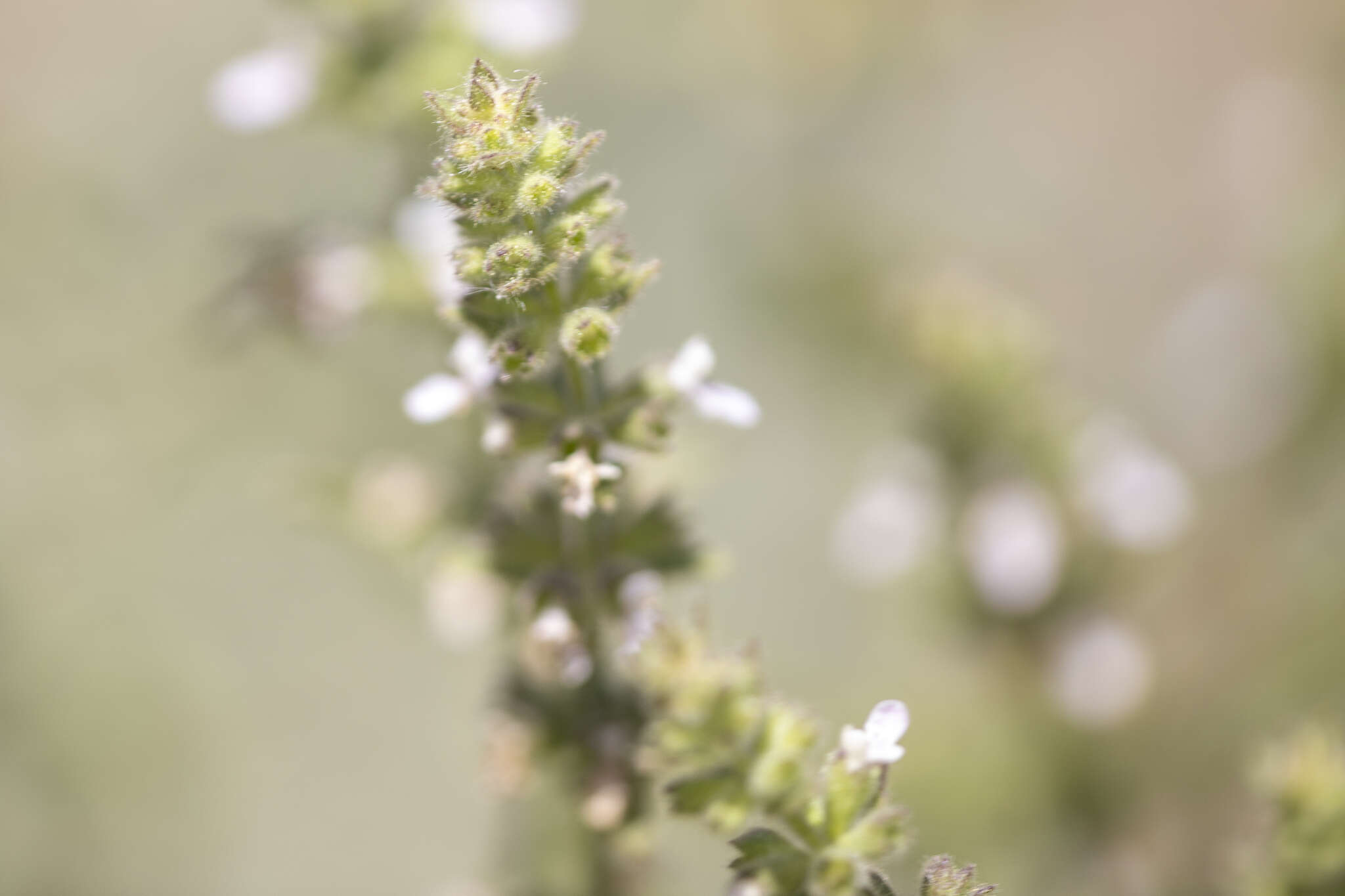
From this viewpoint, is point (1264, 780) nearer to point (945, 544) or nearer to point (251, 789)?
point (945, 544)

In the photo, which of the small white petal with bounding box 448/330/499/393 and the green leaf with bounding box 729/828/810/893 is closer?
the green leaf with bounding box 729/828/810/893

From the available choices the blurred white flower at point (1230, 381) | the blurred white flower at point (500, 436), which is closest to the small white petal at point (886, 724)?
the blurred white flower at point (500, 436)

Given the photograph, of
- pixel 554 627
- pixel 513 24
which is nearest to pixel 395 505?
pixel 554 627

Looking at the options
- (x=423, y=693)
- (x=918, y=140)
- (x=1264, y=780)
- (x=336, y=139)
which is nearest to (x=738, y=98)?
(x=918, y=140)

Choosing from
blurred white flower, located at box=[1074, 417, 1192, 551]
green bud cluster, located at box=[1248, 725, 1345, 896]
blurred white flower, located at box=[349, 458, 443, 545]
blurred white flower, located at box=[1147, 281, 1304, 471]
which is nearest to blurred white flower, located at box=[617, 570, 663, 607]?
blurred white flower, located at box=[349, 458, 443, 545]

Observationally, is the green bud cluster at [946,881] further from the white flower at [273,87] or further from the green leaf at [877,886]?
the white flower at [273,87]

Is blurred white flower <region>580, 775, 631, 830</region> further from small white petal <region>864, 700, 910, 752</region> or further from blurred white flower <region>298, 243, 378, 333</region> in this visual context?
blurred white flower <region>298, 243, 378, 333</region>
